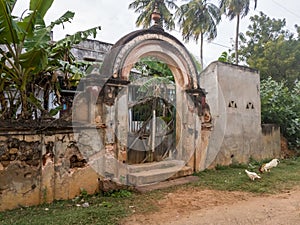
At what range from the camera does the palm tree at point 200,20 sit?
19.3 m

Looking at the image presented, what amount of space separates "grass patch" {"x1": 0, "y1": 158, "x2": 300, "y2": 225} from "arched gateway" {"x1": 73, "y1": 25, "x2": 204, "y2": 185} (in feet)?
1.83

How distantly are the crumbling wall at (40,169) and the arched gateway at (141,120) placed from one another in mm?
327

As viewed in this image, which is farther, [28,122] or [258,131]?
[258,131]

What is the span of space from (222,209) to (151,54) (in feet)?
13.5

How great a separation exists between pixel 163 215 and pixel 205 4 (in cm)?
1853

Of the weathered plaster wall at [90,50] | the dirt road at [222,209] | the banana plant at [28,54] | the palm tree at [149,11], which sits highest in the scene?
the palm tree at [149,11]

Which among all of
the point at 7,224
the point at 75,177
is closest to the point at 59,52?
the point at 75,177

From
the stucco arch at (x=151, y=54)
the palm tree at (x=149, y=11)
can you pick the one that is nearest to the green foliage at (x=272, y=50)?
the palm tree at (x=149, y=11)

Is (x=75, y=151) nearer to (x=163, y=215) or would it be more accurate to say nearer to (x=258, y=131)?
(x=163, y=215)

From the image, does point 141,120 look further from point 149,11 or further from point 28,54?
point 149,11

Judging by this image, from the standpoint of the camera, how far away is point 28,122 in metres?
4.89

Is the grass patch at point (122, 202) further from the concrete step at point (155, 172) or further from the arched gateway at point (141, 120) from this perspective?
the arched gateway at point (141, 120)

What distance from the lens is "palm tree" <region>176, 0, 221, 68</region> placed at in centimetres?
1928

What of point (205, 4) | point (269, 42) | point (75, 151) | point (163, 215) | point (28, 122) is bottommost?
point (163, 215)
